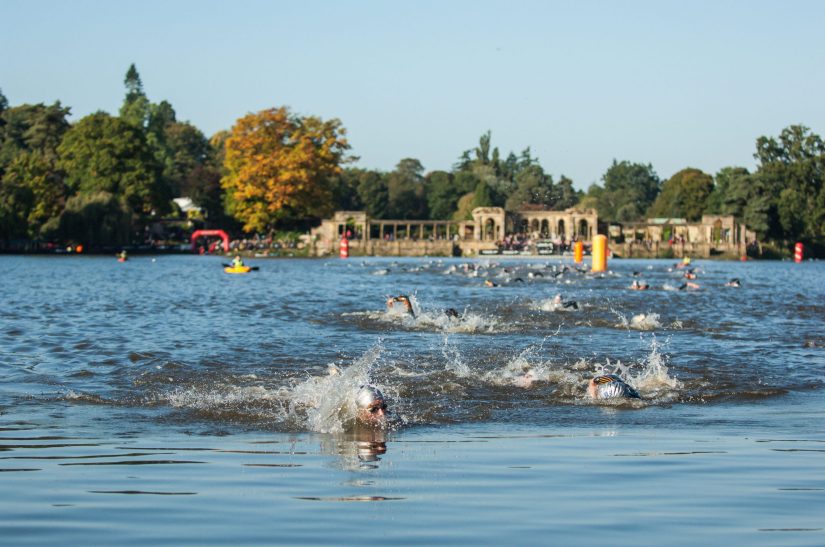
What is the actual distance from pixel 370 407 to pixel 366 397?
128 mm

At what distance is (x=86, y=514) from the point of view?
27.9ft

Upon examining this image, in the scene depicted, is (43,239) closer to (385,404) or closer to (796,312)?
(796,312)

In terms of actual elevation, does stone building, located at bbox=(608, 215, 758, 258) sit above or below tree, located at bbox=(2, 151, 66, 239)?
below

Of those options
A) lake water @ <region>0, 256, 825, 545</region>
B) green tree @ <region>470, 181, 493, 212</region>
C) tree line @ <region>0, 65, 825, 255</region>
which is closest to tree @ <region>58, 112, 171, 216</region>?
tree line @ <region>0, 65, 825, 255</region>

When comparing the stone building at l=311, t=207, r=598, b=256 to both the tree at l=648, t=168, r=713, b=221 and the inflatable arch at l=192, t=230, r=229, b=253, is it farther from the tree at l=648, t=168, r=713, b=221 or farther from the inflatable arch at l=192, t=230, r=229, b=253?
the tree at l=648, t=168, r=713, b=221

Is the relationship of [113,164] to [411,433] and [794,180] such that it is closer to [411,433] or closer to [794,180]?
[794,180]

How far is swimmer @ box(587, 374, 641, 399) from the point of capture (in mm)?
15914

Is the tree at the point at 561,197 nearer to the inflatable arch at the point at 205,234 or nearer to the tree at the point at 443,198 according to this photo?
the tree at the point at 443,198

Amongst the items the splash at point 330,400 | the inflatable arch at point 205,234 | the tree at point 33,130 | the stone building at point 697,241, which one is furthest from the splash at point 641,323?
the tree at point 33,130

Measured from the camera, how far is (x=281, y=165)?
120 metres

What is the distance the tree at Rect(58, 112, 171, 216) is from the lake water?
3543 inches

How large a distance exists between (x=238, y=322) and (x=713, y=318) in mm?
13231

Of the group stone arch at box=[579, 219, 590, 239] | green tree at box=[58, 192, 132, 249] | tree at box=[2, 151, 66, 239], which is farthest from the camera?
stone arch at box=[579, 219, 590, 239]

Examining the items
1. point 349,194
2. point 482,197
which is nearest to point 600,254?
point 482,197
